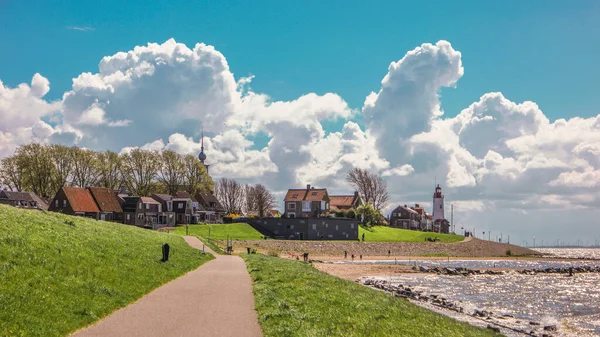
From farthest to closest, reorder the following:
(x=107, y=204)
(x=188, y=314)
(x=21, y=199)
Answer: (x=107, y=204), (x=21, y=199), (x=188, y=314)

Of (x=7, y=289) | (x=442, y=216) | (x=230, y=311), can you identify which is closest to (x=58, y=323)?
(x=7, y=289)

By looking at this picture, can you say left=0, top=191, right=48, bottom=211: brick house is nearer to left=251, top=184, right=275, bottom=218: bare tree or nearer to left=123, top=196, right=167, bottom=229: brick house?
left=123, top=196, right=167, bottom=229: brick house

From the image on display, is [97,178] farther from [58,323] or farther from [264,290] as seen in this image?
[58,323]

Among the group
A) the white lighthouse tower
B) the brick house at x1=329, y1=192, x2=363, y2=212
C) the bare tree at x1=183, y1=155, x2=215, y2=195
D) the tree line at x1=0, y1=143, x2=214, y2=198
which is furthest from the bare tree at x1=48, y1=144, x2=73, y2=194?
the white lighthouse tower

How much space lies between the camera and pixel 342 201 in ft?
454

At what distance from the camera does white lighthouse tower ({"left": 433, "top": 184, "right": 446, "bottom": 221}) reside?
176 metres

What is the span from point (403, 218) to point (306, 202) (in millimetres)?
48309

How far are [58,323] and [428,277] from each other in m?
47.2

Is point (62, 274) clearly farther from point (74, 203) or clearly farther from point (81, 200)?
point (81, 200)

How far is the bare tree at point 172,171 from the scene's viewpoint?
4449 inches

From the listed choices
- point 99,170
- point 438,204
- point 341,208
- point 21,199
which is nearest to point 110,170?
point 99,170

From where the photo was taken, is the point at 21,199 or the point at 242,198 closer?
the point at 21,199

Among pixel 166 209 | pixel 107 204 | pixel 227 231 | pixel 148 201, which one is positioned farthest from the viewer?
pixel 166 209

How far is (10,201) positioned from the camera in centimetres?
8844
